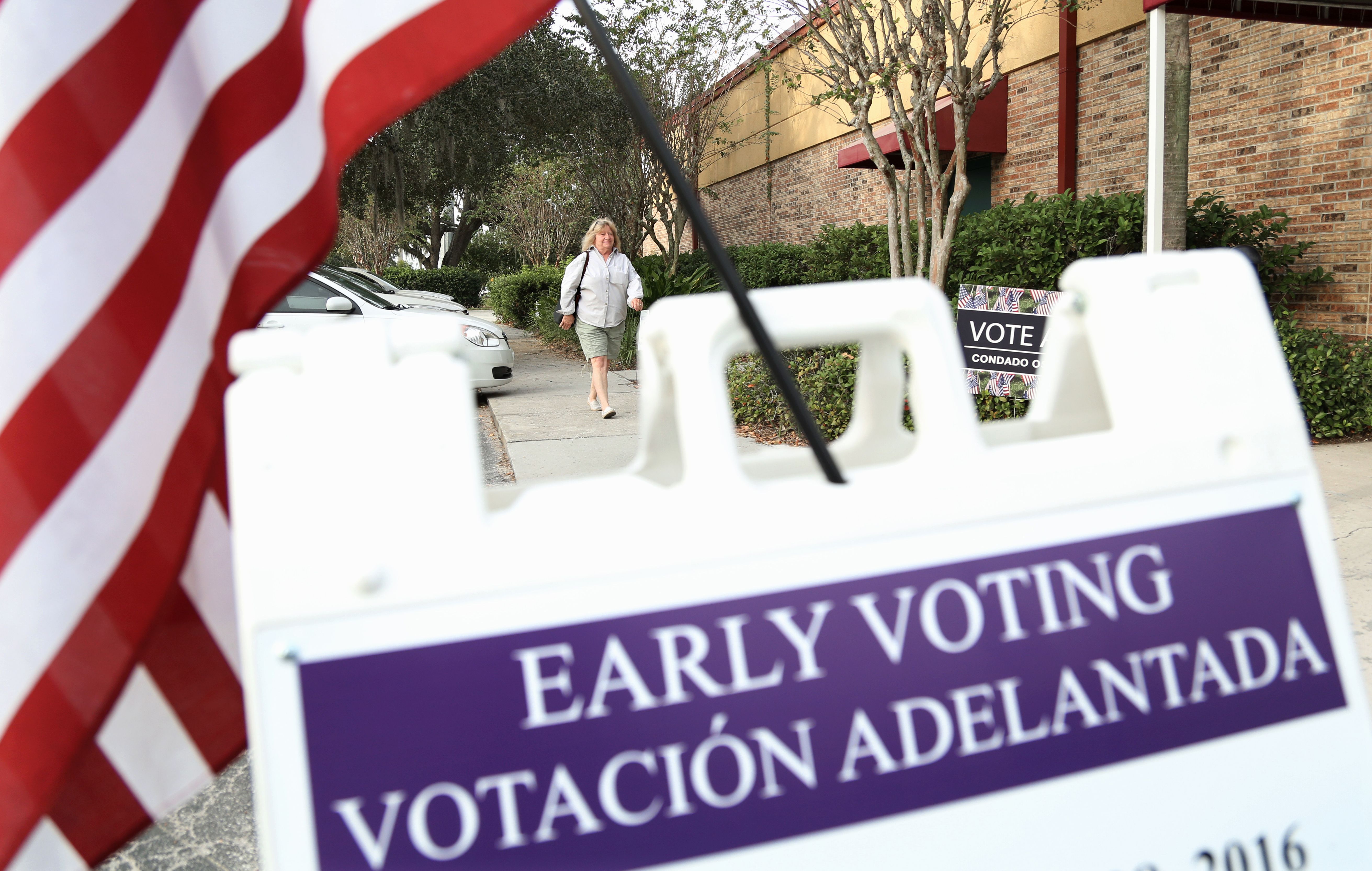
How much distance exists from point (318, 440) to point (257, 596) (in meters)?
0.16

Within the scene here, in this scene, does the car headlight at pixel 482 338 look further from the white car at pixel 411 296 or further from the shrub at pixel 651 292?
the shrub at pixel 651 292

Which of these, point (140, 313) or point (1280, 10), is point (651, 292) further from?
point (140, 313)

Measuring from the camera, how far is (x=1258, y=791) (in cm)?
113

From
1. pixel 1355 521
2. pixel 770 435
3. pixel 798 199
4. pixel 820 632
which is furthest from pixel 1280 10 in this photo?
pixel 798 199

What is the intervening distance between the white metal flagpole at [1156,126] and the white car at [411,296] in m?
8.15

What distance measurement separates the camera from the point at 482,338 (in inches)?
419

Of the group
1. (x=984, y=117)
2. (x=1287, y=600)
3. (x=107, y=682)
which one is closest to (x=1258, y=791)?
(x=1287, y=600)

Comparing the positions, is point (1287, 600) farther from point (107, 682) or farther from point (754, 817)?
point (107, 682)

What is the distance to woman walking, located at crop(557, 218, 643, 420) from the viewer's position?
30.0 feet

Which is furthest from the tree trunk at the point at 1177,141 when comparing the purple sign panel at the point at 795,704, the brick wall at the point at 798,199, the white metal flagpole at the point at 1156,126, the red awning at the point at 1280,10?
the brick wall at the point at 798,199

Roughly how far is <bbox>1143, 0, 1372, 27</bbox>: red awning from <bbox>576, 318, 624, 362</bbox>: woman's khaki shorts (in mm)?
5131

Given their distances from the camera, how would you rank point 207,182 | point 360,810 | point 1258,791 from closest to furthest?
1. point 360,810
2. point 1258,791
3. point 207,182

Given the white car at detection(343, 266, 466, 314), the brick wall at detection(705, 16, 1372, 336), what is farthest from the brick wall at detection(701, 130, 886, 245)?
the white car at detection(343, 266, 466, 314)

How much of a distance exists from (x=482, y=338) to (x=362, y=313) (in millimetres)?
1412
